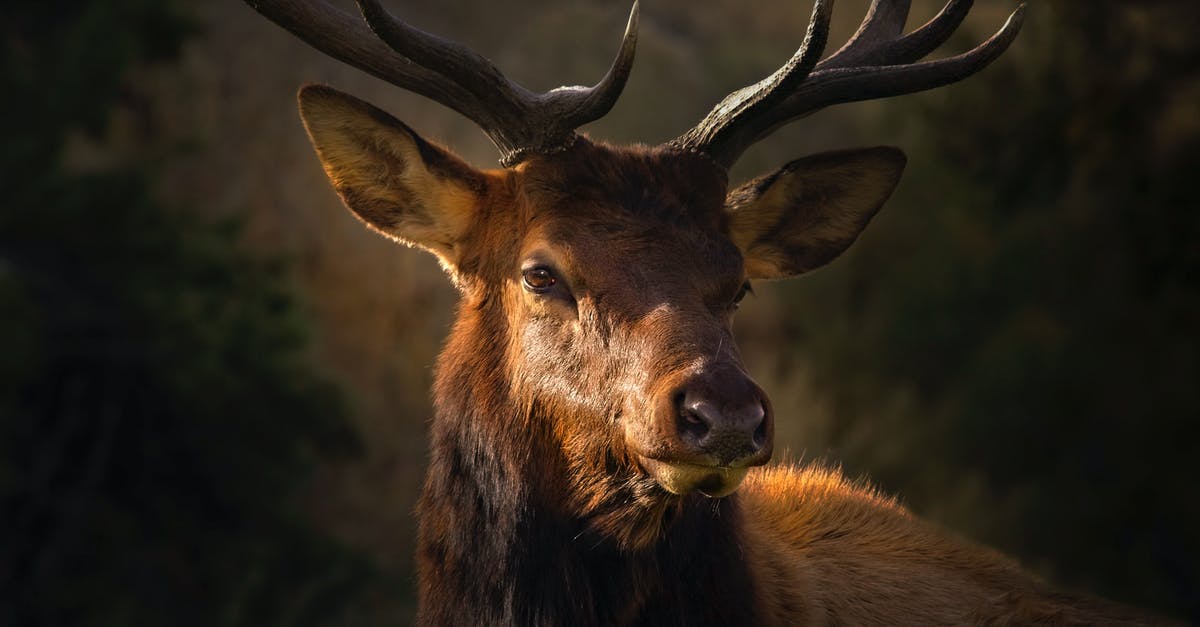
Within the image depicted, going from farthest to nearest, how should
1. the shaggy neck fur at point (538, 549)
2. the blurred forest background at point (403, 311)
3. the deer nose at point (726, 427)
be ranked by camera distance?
the blurred forest background at point (403, 311)
the shaggy neck fur at point (538, 549)
the deer nose at point (726, 427)

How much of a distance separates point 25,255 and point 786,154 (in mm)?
10145

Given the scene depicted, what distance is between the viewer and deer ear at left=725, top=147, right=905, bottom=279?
4969 millimetres

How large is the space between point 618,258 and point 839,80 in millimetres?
1048

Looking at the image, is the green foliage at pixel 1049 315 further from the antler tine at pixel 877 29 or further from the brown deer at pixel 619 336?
the brown deer at pixel 619 336

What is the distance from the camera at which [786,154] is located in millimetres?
18938

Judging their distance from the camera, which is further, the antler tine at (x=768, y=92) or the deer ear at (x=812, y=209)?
the deer ear at (x=812, y=209)

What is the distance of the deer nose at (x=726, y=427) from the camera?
3.66m

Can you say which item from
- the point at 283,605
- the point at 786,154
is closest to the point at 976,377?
the point at 786,154

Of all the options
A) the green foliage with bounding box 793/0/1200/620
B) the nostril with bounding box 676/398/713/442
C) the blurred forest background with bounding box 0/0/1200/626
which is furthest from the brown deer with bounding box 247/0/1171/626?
the green foliage with bounding box 793/0/1200/620

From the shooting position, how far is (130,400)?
37.8 ft

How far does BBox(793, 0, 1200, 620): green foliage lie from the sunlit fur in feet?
24.2

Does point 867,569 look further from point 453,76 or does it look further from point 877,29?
point 453,76

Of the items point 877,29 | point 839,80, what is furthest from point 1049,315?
point 839,80

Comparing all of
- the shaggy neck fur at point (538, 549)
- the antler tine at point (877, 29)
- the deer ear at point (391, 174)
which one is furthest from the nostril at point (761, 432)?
the antler tine at point (877, 29)
